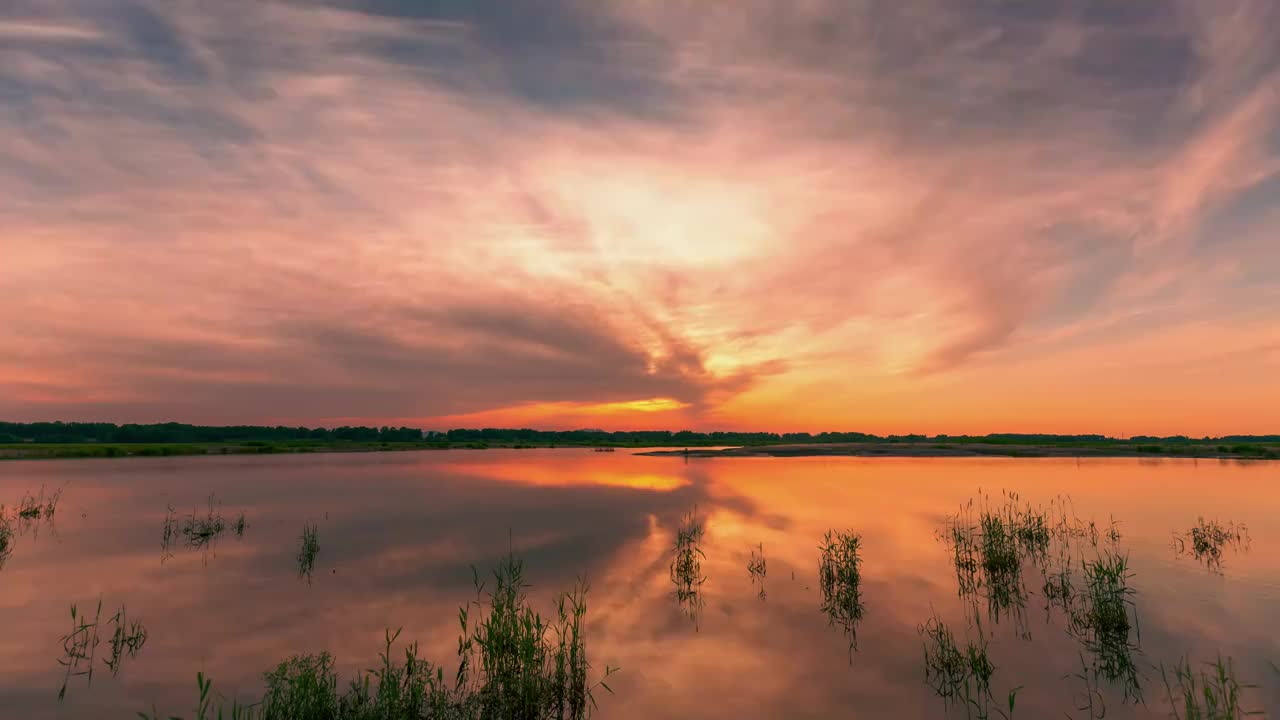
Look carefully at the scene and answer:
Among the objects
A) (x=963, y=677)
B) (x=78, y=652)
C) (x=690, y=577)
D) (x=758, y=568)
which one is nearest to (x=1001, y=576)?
(x=758, y=568)

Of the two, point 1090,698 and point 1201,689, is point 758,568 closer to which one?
point 1090,698

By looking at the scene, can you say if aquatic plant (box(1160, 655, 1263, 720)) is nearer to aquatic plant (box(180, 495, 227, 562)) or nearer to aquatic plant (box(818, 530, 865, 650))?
aquatic plant (box(818, 530, 865, 650))

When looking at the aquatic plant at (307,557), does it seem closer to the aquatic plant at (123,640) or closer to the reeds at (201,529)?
the reeds at (201,529)

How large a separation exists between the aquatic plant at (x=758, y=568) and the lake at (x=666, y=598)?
34cm

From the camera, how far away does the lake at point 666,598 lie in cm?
1204

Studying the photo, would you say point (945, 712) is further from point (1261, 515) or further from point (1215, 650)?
point (1261, 515)

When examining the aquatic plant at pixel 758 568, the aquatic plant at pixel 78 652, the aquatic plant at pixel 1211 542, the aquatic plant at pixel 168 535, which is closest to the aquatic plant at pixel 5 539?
the aquatic plant at pixel 168 535

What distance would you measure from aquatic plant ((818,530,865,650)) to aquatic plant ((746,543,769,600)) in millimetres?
2029

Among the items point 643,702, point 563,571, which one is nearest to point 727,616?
point 643,702

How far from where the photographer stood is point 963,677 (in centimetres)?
1201

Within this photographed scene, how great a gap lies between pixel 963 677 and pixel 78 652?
2119 cm

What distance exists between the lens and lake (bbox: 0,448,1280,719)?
12039mm

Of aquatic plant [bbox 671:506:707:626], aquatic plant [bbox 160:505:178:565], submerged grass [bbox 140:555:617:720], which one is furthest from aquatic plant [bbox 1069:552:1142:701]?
aquatic plant [bbox 160:505:178:565]

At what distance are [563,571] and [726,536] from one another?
412 inches
